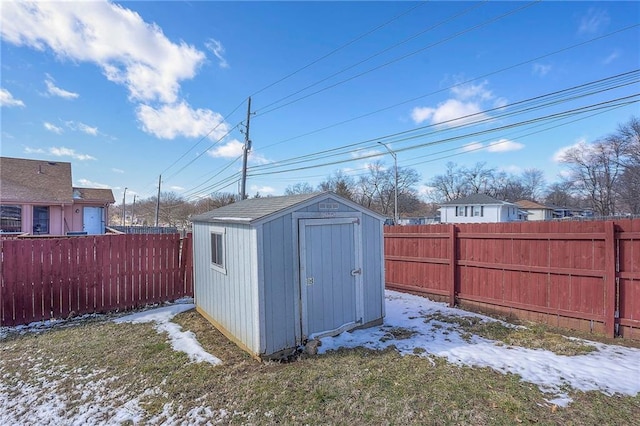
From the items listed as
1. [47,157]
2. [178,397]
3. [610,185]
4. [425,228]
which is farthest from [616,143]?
[47,157]

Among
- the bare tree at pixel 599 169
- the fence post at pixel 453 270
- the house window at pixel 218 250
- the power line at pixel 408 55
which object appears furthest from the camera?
the bare tree at pixel 599 169

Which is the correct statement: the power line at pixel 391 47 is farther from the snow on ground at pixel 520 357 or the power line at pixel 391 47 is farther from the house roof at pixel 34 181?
the house roof at pixel 34 181

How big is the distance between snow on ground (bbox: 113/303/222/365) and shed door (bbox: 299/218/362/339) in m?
1.40

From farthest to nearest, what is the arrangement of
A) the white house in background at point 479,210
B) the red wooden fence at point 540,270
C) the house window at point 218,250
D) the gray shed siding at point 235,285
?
the white house in background at point 479,210 < the house window at point 218,250 < the red wooden fence at point 540,270 < the gray shed siding at point 235,285

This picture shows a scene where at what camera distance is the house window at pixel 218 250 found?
181 inches

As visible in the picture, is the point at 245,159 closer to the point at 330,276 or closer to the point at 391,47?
the point at 391,47

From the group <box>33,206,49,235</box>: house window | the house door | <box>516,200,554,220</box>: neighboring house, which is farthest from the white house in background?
<box>33,206,49,235</box>: house window

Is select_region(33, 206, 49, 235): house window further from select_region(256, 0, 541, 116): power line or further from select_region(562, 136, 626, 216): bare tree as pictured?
select_region(562, 136, 626, 216): bare tree

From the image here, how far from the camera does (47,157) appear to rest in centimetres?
1736

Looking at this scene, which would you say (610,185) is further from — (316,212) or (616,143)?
(316,212)

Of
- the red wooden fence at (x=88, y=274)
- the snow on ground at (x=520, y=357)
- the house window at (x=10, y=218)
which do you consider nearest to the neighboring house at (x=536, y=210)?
the snow on ground at (x=520, y=357)

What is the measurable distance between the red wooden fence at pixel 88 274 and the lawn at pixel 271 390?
1.29 m

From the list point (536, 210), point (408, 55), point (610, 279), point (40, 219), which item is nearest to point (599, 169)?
point (536, 210)

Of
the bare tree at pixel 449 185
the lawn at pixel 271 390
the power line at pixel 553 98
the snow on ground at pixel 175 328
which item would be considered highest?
the bare tree at pixel 449 185
